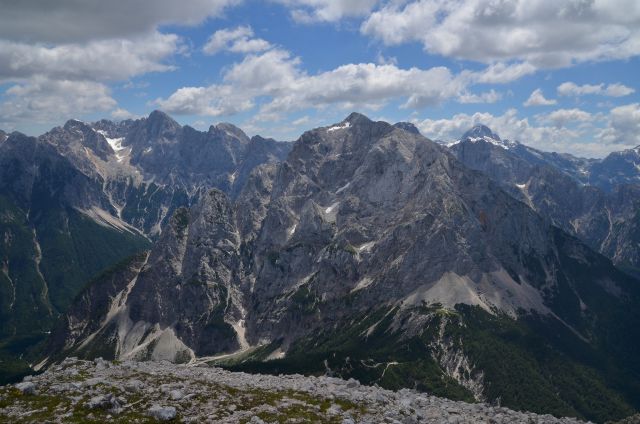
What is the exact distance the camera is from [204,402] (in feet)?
289

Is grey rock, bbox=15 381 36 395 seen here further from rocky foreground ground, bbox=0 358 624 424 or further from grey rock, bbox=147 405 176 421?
grey rock, bbox=147 405 176 421

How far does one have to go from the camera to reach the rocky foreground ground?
3199 inches

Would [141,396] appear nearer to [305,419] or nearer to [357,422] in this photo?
[305,419]

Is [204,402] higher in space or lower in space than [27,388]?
lower

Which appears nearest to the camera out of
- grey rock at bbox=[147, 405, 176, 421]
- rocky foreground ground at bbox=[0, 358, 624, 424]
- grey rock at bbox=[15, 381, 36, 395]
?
grey rock at bbox=[147, 405, 176, 421]

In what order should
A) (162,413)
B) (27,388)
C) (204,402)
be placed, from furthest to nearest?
(27,388) → (204,402) → (162,413)

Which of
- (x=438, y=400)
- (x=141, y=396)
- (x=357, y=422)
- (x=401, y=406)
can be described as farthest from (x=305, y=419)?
(x=438, y=400)

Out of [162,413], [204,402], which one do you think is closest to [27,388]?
[162,413]

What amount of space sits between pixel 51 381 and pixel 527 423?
77.9m

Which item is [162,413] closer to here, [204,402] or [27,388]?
[204,402]

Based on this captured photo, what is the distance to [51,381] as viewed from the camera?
9812 centimetres

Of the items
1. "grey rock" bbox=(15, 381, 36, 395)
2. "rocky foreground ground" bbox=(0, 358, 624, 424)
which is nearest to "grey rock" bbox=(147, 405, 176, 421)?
"rocky foreground ground" bbox=(0, 358, 624, 424)

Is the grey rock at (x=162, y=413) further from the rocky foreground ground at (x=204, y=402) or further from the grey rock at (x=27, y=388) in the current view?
the grey rock at (x=27, y=388)

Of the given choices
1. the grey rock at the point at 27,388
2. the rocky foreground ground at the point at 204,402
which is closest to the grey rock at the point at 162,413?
the rocky foreground ground at the point at 204,402
